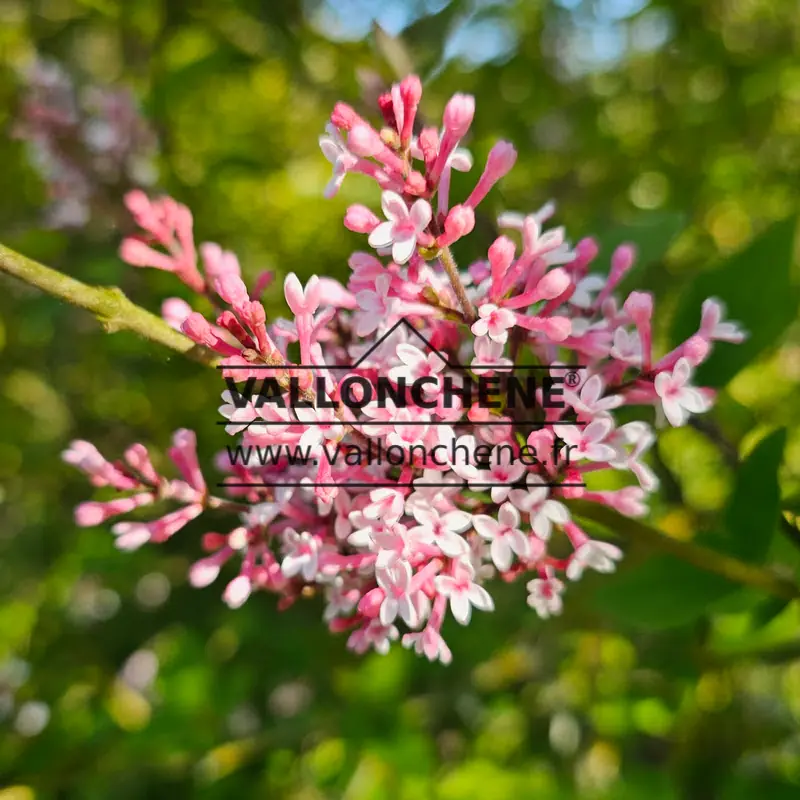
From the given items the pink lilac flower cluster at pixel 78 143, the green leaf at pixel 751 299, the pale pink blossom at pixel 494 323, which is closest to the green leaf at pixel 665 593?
the green leaf at pixel 751 299

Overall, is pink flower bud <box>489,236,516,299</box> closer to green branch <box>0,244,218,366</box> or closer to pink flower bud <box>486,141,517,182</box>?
pink flower bud <box>486,141,517,182</box>

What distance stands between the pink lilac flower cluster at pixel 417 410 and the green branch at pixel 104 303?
46mm

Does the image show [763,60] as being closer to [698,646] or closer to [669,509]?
[669,509]

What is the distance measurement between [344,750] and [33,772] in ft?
2.24

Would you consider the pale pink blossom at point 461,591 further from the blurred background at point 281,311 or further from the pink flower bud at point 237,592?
the blurred background at point 281,311

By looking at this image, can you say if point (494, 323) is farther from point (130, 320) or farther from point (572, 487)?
point (130, 320)

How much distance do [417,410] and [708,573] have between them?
650 mm

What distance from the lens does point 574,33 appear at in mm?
3062

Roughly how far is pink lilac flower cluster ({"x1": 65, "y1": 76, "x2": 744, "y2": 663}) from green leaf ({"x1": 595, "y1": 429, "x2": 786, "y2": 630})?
0.21 metres

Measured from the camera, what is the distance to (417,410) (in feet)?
3.10

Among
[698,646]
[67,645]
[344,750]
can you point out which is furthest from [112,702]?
[698,646]

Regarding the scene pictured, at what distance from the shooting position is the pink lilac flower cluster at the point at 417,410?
899 mm

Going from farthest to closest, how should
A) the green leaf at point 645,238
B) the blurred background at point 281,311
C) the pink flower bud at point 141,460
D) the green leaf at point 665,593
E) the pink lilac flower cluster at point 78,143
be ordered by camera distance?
the pink lilac flower cluster at point 78,143, the blurred background at point 281,311, the green leaf at point 645,238, the green leaf at point 665,593, the pink flower bud at point 141,460

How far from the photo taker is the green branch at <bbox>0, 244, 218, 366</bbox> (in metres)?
0.88
